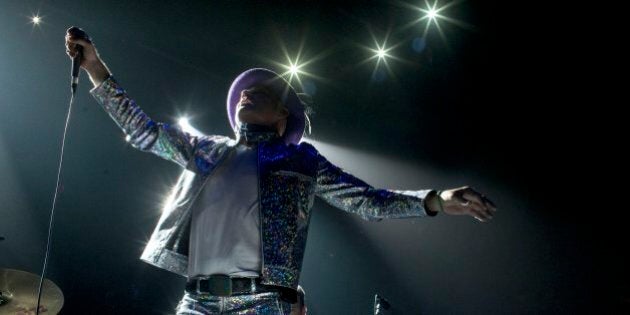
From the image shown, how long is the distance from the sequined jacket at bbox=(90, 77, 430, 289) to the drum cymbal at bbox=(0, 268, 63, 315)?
155cm

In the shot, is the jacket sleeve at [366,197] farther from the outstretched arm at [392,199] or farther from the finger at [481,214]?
the finger at [481,214]

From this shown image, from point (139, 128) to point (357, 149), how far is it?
13.9ft

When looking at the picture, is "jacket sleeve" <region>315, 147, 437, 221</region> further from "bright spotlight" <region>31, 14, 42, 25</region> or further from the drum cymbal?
"bright spotlight" <region>31, 14, 42, 25</region>

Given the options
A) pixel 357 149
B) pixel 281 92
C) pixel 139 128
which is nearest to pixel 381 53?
pixel 357 149

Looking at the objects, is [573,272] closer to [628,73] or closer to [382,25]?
[628,73]

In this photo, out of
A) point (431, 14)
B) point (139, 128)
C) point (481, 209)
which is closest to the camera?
point (481, 209)

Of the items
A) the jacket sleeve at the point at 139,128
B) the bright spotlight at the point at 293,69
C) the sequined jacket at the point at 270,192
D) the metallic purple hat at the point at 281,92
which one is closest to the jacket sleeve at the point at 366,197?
the sequined jacket at the point at 270,192

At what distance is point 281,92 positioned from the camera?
266cm

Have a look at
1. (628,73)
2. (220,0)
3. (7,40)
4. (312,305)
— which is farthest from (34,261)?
(628,73)

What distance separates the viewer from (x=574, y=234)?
4934 millimetres

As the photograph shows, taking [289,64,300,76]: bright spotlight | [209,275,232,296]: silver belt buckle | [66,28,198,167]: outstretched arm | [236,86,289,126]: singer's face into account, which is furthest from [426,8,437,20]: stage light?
[209,275,232,296]: silver belt buckle

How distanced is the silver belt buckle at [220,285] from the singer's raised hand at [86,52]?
3.35 feet

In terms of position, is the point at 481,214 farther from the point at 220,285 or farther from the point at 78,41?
the point at 78,41

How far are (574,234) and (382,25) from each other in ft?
11.0
